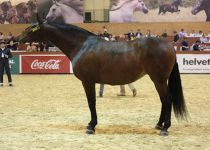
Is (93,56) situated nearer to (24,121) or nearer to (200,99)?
(24,121)

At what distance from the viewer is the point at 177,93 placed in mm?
9031

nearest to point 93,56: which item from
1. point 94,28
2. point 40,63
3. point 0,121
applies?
point 0,121

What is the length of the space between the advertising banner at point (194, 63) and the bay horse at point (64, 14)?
10.9 meters

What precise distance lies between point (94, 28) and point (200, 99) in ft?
60.7

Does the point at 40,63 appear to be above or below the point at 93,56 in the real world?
below

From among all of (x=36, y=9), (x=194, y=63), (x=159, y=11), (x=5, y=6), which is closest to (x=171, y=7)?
(x=159, y=11)

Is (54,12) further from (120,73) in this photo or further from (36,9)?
(120,73)

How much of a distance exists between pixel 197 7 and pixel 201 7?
0.32 m

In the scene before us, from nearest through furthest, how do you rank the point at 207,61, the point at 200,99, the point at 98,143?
the point at 98,143, the point at 200,99, the point at 207,61

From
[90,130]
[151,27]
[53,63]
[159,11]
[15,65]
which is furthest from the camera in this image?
[159,11]

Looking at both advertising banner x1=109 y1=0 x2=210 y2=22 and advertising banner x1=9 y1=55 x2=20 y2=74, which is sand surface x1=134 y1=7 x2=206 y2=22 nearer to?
advertising banner x1=109 y1=0 x2=210 y2=22

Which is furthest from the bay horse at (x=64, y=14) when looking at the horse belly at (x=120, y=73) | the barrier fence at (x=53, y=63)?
the horse belly at (x=120, y=73)

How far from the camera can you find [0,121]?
10.1m

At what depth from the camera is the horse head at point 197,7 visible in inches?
1252
